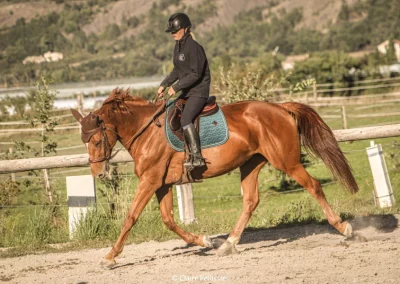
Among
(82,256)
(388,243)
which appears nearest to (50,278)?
(82,256)

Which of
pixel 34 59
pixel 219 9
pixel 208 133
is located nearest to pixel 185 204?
pixel 208 133

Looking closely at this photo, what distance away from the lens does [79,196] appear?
31.9 ft

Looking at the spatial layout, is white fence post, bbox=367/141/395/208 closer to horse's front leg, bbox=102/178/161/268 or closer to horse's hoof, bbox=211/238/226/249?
horse's hoof, bbox=211/238/226/249

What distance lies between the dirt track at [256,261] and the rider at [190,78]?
1.22 m

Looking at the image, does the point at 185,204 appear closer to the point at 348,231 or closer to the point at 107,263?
the point at 107,263

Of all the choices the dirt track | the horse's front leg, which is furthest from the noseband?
the dirt track

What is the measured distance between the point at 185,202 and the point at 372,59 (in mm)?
44434

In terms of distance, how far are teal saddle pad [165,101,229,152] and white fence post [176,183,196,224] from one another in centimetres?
208

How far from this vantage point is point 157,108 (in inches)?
319

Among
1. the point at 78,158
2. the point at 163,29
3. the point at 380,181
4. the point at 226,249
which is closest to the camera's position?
the point at 226,249

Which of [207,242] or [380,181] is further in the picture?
[380,181]

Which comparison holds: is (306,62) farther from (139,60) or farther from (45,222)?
(139,60)

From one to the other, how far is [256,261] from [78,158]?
3135 millimetres

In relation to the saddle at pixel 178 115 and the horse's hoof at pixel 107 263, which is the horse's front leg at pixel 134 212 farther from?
the saddle at pixel 178 115
